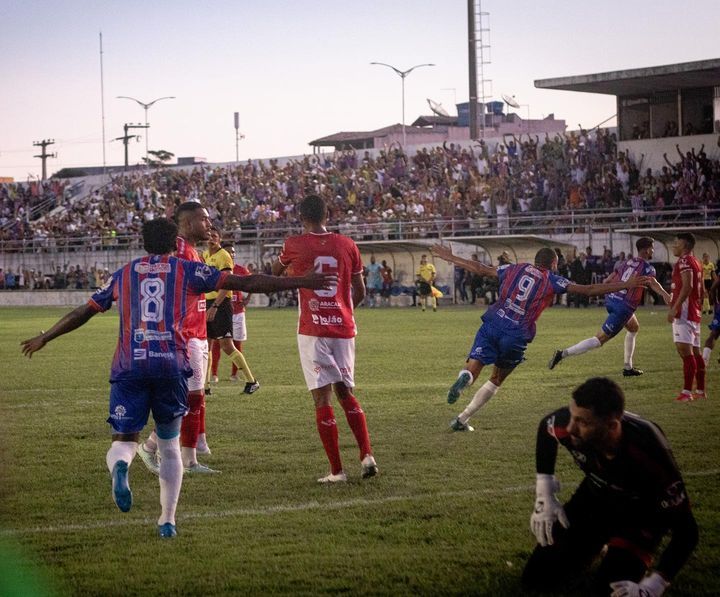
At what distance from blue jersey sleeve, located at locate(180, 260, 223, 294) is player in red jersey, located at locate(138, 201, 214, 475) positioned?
1897 mm

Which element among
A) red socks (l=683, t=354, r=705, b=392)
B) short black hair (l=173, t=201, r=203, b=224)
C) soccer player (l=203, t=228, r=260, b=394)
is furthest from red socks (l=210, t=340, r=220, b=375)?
short black hair (l=173, t=201, r=203, b=224)

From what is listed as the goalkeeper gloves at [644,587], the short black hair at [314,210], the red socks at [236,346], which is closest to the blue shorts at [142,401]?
the short black hair at [314,210]

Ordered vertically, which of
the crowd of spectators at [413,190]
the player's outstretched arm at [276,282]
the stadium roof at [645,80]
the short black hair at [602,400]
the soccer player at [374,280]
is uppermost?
the stadium roof at [645,80]

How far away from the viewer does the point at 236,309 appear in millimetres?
15977

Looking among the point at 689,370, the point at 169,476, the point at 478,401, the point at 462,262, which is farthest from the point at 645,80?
the point at 169,476

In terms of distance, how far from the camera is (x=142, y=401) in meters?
6.93

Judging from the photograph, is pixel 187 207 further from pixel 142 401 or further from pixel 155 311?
pixel 142 401

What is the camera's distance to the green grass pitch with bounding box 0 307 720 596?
614cm

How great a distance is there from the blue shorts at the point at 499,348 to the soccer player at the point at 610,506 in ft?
17.0

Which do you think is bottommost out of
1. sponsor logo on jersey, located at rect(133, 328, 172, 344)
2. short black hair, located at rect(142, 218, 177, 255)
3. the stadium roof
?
sponsor logo on jersey, located at rect(133, 328, 172, 344)

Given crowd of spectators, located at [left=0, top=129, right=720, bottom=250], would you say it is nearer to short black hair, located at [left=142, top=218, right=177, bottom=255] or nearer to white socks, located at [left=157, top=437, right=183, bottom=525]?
short black hair, located at [left=142, top=218, right=177, bottom=255]

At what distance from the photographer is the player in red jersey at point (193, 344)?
8922 mm

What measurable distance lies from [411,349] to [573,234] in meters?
18.9

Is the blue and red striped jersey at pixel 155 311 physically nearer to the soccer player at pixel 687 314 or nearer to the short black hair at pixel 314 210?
the short black hair at pixel 314 210
